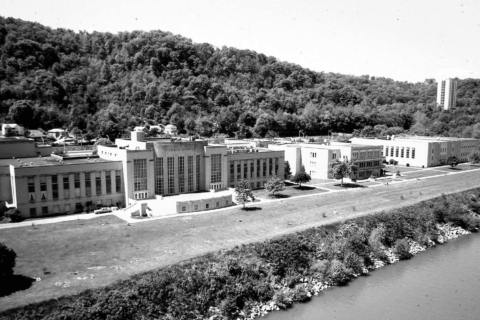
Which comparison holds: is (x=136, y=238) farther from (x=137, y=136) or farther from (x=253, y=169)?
(x=253, y=169)

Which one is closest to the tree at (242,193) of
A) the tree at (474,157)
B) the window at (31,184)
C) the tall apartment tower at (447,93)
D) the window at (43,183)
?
the window at (43,183)

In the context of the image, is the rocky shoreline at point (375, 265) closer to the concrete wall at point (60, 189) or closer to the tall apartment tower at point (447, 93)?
the concrete wall at point (60, 189)

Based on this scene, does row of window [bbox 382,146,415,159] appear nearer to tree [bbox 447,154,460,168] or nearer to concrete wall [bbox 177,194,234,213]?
tree [bbox 447,154,460,168]

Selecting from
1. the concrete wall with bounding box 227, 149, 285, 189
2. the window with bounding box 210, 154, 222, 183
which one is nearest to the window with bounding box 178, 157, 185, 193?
the window with bounding box 210, 154, 222, 183

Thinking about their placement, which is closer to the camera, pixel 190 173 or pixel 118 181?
pixel 118 181

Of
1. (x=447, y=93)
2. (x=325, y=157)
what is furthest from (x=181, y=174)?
(x=447, y=93)

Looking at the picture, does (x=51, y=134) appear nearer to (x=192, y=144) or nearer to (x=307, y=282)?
(x=192, y=144)
